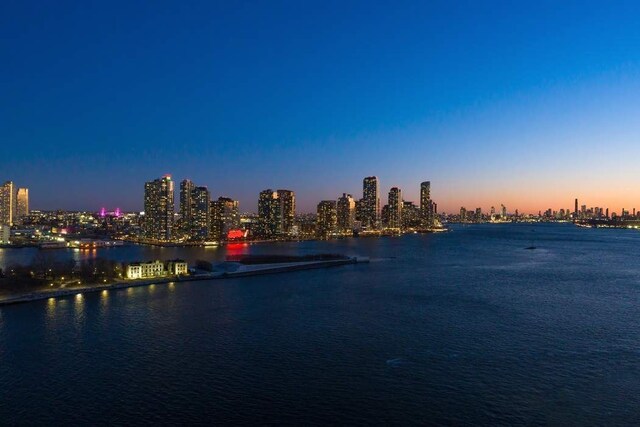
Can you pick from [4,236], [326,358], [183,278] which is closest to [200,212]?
[4,236]

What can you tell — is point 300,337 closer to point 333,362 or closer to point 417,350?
point 333,362

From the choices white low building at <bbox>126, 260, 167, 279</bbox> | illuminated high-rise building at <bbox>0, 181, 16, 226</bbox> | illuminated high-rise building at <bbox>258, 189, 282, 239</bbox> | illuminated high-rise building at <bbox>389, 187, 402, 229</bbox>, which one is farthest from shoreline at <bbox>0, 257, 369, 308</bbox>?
illuminated high-rise building at <bbox>0, 181, 16, 226</bbox>

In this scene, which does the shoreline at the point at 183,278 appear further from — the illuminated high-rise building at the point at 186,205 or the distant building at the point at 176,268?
the illuminated high-rise building at the point at 186,205

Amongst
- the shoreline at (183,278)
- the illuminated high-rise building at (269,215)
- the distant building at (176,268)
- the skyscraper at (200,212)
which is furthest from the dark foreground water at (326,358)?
the illuminated high-rise building at (269,215)

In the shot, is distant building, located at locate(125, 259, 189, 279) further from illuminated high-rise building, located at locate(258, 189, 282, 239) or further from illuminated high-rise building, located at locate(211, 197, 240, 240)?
illuminated high-rise building, located at locate(258, 189, 282, 239)

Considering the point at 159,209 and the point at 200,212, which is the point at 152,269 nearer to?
the point at 159,209

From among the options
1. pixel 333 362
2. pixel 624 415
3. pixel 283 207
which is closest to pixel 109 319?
pixel 333 362
